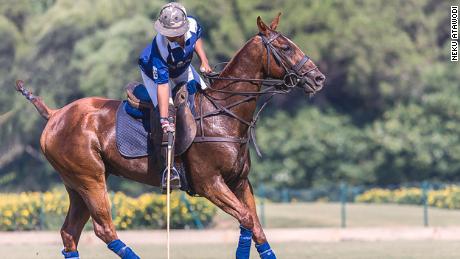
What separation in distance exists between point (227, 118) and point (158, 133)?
704mm

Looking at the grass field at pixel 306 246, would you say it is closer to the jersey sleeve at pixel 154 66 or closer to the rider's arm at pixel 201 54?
the rider's arm at pixel 201 54

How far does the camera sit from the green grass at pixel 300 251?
44.4ft

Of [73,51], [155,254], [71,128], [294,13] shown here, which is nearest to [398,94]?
[294,13]

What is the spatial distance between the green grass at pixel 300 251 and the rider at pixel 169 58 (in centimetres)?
402

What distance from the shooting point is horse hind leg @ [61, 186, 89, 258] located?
10633mm

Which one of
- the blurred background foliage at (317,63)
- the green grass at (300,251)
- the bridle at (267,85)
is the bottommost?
the green grass at (300,251)

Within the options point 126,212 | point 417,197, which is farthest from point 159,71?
point 417,197

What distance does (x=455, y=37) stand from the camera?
3372 cm

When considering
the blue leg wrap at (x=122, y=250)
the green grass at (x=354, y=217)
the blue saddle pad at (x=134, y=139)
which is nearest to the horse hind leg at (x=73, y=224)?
the blue leg wrap at (x=122, y=250)

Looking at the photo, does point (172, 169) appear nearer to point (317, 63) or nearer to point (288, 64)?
point (288, 64)

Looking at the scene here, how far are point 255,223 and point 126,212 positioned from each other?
9.54 m

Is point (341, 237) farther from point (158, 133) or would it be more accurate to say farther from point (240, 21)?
point (240, 21)

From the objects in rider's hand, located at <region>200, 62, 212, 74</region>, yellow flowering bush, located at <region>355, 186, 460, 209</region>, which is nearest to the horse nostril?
rider's hand, located at <region>200, 62, 212, 74</region>

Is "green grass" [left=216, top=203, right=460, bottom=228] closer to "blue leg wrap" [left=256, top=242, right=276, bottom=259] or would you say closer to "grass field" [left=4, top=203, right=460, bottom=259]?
"grass field" [left=4, top=203, right=460, bottom=259]
